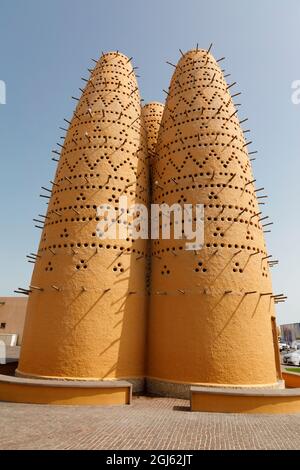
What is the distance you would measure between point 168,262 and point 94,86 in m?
10.6

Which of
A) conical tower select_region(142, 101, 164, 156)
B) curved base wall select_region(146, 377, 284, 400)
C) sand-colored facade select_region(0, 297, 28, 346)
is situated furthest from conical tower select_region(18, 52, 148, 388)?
sand-colored facade select_region(0, 297, 28, 346)

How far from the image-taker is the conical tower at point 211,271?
12.5 meters

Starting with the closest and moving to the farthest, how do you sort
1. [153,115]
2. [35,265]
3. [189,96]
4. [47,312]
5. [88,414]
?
[88,414] → [47,312] → [35,265] → [189,96] → [153,115]

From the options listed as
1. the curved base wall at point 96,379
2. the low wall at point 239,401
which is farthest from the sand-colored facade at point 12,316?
the low wall at point 239,401

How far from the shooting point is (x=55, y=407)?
399 inches

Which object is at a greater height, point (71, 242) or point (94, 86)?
point (94, 86)

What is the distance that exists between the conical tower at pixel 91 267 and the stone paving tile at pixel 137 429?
2.78 m

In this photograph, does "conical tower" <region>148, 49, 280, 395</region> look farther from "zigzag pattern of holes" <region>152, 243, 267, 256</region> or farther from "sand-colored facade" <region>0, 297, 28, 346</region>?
"sand-colored facade" <region>0, 297, 28, 346</region>

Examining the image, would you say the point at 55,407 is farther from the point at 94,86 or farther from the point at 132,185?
the point at 94,86

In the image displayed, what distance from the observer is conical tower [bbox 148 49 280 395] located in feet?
41.0

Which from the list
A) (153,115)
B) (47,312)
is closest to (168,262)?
(47,312)

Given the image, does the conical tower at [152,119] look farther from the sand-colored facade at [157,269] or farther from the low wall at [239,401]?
the low wall at [239,401]

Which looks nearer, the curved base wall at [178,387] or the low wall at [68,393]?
the low wall at [68,393]

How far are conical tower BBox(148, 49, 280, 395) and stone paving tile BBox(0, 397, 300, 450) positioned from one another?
8.36 feet
